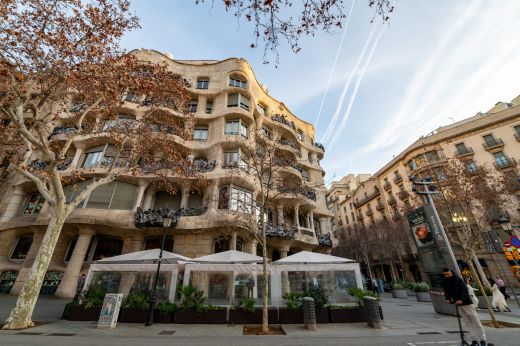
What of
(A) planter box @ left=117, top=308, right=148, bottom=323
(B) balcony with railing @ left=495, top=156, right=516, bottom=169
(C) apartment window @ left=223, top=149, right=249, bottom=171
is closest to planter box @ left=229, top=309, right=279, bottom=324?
(A) planter box @ left=117, top=308, right=148, bottom=323

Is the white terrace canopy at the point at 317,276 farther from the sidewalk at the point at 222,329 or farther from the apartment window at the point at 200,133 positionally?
the apartment window at the point at 200,133

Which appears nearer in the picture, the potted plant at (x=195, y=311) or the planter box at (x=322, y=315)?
the potted plant at (x=195, y=311)

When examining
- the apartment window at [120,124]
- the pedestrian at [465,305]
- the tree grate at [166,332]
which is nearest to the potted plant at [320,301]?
the pedestrian at [465,305]

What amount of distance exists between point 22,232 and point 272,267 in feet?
66.1

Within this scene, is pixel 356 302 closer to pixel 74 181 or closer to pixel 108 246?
pixel 108 246

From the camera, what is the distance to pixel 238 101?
873 inches

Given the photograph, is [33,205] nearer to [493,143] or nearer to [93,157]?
[93,157]

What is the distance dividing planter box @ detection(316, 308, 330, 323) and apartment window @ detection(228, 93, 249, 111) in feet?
58.8

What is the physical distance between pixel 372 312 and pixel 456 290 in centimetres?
329

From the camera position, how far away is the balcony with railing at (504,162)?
29.1 meters

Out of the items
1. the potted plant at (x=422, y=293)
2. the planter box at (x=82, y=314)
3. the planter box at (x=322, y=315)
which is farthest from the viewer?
the potted plant at (x=422, y=293)

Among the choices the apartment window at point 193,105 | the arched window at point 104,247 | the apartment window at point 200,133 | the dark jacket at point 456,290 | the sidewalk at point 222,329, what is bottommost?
the sidewalk at point 222,329

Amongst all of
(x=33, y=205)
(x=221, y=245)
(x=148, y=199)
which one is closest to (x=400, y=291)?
(x=221, y=245)

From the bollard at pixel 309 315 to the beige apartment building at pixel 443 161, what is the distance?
1853 cm
